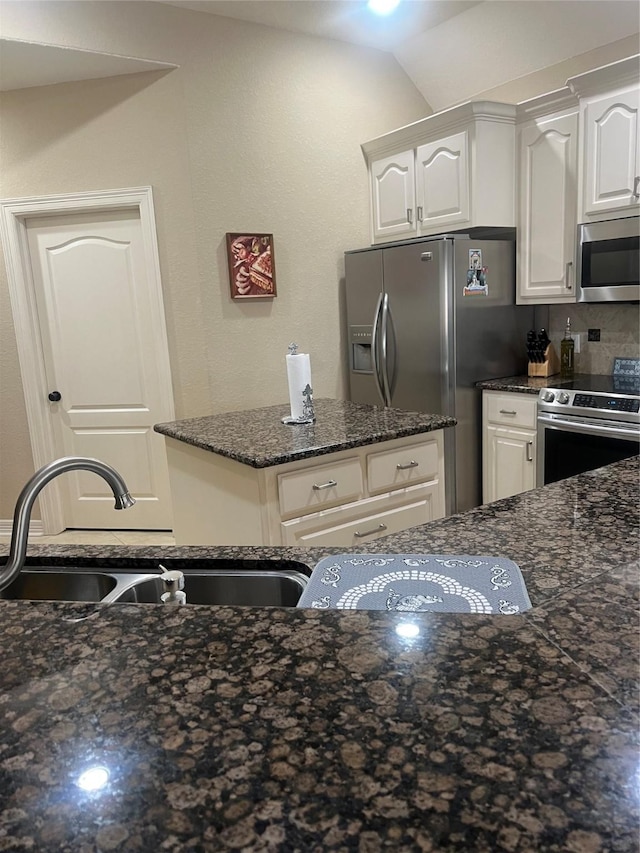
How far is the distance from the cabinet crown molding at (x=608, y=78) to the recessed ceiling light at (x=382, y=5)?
1006 mm

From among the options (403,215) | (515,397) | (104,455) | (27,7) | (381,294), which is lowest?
(104,455)

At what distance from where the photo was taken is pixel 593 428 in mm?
3055

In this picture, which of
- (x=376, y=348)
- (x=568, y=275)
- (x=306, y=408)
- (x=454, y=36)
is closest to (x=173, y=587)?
(x=306, y=408)

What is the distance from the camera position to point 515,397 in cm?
345

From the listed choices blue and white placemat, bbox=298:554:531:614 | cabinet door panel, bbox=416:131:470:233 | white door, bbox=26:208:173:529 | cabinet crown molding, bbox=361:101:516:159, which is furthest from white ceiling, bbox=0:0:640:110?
blue and white placemat, bbox=298:554:531:614

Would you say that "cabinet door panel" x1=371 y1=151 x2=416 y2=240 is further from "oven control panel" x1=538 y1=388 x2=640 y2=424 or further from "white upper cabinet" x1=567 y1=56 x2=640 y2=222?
"oven control panel" x1=538 y1=388 x2=640 y2=424

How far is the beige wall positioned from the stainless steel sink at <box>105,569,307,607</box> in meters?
2.59

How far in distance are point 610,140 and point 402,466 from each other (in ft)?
6.61

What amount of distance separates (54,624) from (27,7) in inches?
129

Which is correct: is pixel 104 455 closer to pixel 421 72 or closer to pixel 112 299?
pixel 112 299

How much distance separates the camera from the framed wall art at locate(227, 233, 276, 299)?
145 inches

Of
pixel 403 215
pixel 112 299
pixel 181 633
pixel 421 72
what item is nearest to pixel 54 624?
pixel 181 633

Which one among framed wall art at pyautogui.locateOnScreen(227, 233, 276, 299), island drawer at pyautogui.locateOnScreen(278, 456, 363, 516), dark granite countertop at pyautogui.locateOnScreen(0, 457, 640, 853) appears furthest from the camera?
framed wall art at pyautogui.locateOnScreen(227, 233, 276, 299)

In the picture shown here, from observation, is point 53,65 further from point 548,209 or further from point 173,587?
point 173,587
